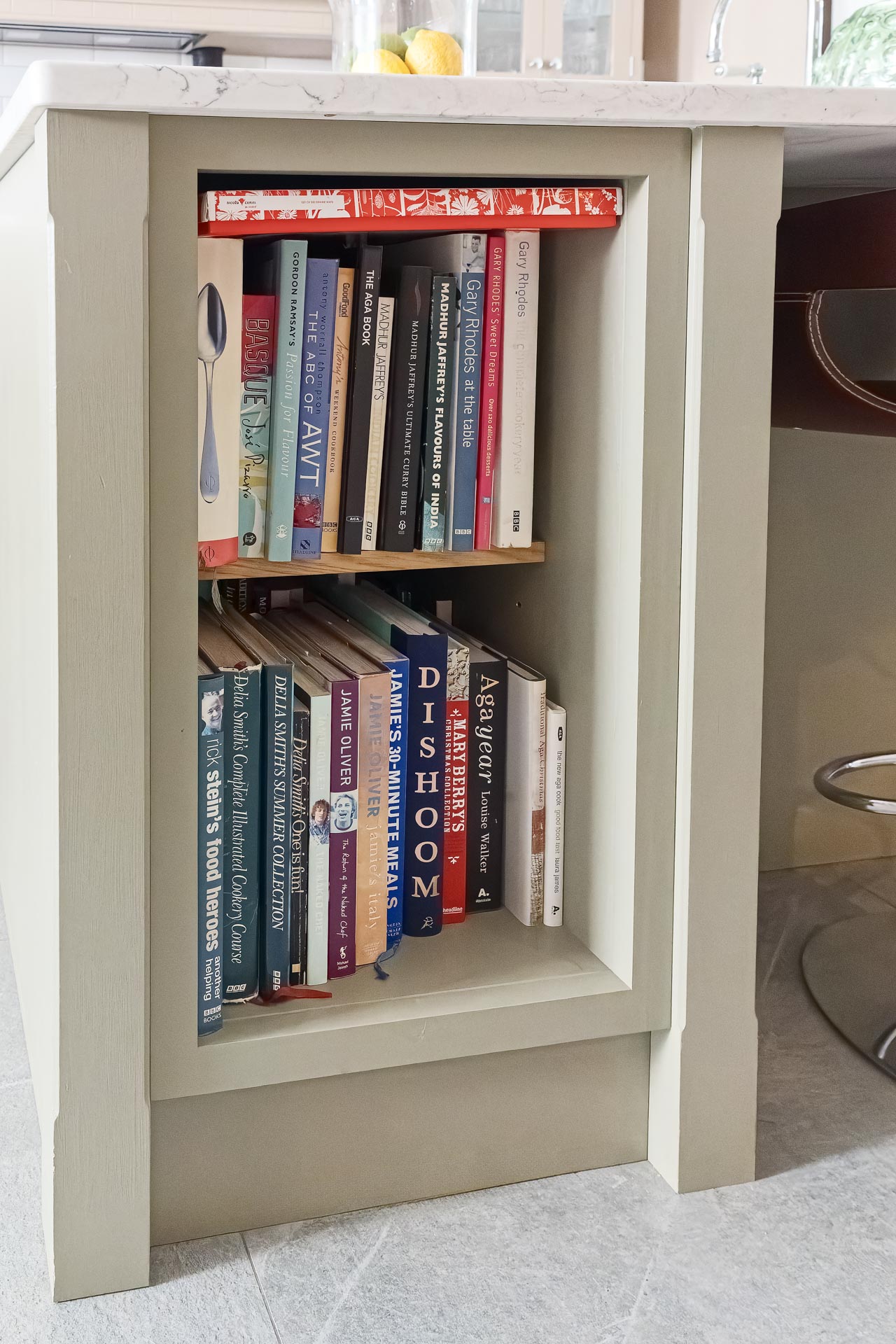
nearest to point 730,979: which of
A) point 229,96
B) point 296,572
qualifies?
point 296,572

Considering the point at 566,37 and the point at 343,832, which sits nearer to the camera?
the point at 343,832

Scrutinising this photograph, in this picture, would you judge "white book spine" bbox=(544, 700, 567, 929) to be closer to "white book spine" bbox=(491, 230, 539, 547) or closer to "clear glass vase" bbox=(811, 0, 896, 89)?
"white book spine" bbox=(491, 230, 539, 547)

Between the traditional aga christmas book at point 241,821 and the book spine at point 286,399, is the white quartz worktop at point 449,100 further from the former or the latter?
the traditional aga christmas book at point 241,821

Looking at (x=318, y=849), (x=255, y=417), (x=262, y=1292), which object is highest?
(x=255, y=417)

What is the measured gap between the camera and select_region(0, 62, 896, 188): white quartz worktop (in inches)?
35.2

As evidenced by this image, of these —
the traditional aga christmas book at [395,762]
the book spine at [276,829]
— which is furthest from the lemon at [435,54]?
the book spine at [276,829]

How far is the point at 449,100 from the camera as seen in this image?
0.97m

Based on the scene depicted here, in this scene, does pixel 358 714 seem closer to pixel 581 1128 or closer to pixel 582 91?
pixel 581 1128

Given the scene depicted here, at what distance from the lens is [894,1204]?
3.76 ft

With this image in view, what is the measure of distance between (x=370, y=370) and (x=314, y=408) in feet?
0.21

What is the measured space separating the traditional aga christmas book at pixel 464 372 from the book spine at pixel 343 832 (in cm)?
19

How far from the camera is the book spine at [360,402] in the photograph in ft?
3.66

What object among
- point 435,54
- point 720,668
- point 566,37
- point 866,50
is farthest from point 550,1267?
point 566,37

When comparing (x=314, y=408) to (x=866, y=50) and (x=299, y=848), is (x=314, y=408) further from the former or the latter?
(x=866, y=50)
